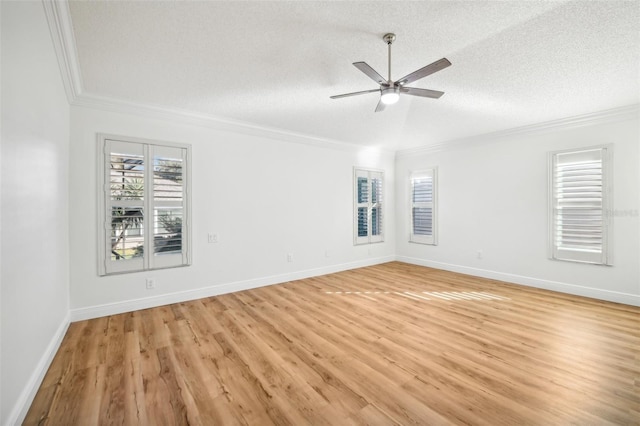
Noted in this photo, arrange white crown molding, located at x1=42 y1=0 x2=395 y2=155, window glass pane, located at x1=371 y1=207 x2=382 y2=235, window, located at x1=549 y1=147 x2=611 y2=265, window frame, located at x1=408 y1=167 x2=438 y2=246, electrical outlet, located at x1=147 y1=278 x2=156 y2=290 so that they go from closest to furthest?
white crown molding, located at x1=42 y1=0 x2=395 y2=155
electrical outlet, located at x1=147 y1=278 x2=156 y2=290
window, located at x1=549 y1=147 x2=611 y2=265
window frame, located at x1=408 y1=167 x2=438 y2=246
window glass pane, located at x1=371 y1=207 x2=382 y2=235

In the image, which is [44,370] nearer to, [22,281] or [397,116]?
[22,281]

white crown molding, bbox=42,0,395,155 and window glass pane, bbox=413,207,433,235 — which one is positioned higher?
white crown molding, bbox=42,0,395,155

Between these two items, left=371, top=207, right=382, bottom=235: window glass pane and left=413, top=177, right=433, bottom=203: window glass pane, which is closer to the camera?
left=413, top=177, right=433, bottom=203: window glass pane

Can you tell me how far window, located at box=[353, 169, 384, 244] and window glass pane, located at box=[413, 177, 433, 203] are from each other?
753mm

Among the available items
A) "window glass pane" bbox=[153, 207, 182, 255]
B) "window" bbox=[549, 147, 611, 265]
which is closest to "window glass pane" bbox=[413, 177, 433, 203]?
"window" bbox=[549, 147, 611, 265]

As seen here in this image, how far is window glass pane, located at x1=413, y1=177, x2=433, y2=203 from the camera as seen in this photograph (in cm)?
586

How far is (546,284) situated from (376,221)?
312cm

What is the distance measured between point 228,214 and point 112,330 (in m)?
1.95

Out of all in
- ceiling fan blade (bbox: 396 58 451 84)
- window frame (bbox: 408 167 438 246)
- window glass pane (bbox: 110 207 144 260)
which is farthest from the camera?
window frame (bbox: 408 167 438 246)

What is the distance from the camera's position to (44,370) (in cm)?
207

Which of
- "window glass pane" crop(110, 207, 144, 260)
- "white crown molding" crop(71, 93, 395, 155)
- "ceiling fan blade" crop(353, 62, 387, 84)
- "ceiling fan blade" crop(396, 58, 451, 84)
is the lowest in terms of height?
"window glass pane" crop(110, 207, 144, 260)

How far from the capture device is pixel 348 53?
2.46 m

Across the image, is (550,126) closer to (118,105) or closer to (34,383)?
(118,105)

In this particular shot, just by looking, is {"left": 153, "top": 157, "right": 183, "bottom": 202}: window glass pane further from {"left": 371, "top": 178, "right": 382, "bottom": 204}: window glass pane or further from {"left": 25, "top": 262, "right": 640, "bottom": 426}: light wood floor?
{"left": 371, "top": 178, "right": 382, "bottom": 204}: window glass pane
